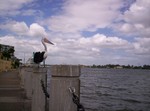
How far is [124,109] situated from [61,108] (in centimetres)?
1702

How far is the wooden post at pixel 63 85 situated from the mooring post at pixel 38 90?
8.64 ft

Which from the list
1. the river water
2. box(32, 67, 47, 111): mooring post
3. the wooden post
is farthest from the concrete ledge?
the river water

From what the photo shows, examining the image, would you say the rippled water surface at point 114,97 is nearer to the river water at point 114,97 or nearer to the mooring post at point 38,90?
the river water at point 114,97

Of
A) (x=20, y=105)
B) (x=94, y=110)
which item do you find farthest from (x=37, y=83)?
(x=94, y=110)

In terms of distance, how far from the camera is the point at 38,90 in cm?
754

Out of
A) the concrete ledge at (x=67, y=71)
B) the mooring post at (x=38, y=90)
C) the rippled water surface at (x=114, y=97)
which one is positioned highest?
the concrete ledge at (x=67, y=71)

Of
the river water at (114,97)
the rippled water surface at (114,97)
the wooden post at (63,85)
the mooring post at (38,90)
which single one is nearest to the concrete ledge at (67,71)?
the wooden post at (63,85)

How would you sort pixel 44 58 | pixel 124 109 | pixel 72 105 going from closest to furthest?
pixel 72 105, pixel 44 58, pixel 124 109

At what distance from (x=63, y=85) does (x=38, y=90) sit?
303 centimetres

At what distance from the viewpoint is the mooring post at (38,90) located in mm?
7428

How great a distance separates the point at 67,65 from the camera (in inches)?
181

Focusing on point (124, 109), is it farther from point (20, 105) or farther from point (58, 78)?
point (58, 78)

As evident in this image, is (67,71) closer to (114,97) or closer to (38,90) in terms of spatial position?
(38,90)

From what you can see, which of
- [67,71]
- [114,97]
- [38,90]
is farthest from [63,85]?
[114,97]
